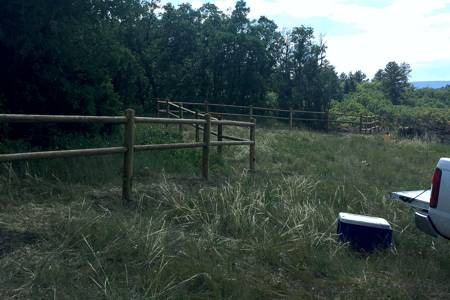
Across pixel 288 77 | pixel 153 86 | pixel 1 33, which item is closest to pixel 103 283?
pixel 1 33

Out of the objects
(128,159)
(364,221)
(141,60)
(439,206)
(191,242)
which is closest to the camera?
(439,206)

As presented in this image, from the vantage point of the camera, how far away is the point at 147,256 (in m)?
4.77

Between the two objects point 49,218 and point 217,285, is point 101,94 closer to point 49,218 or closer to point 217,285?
point 49,218

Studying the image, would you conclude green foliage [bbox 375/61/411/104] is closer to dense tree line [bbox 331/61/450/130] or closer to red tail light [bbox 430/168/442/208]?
dense tree line [bbox 331/61/450/130]

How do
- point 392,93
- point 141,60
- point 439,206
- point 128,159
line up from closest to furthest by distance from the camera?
1. point 439,206
2. point 128,159
3. point 141,60
4. point 392,93

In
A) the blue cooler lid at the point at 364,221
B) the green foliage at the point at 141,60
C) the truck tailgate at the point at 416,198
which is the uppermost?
the green foliage at the point at 141,60

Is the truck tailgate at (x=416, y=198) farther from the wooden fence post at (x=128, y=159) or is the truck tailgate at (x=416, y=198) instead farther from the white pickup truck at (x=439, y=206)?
the wooden fence post at (x=128, y=159)

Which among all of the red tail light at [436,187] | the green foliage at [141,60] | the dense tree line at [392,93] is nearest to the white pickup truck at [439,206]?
the red tail light at [436,187]

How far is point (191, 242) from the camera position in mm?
5293

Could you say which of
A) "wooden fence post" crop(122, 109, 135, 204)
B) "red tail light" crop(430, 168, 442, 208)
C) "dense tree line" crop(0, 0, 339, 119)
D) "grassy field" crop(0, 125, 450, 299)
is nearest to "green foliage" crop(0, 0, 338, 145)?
"dense tree line" crop(0, 0, 339, 119)

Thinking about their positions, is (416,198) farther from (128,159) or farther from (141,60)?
(141,60)

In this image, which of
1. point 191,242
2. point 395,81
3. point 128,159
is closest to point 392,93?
point 395,81

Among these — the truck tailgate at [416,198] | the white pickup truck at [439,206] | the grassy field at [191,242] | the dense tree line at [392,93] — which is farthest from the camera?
the dense tree line at [392,93]

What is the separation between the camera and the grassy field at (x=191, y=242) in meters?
4.39
